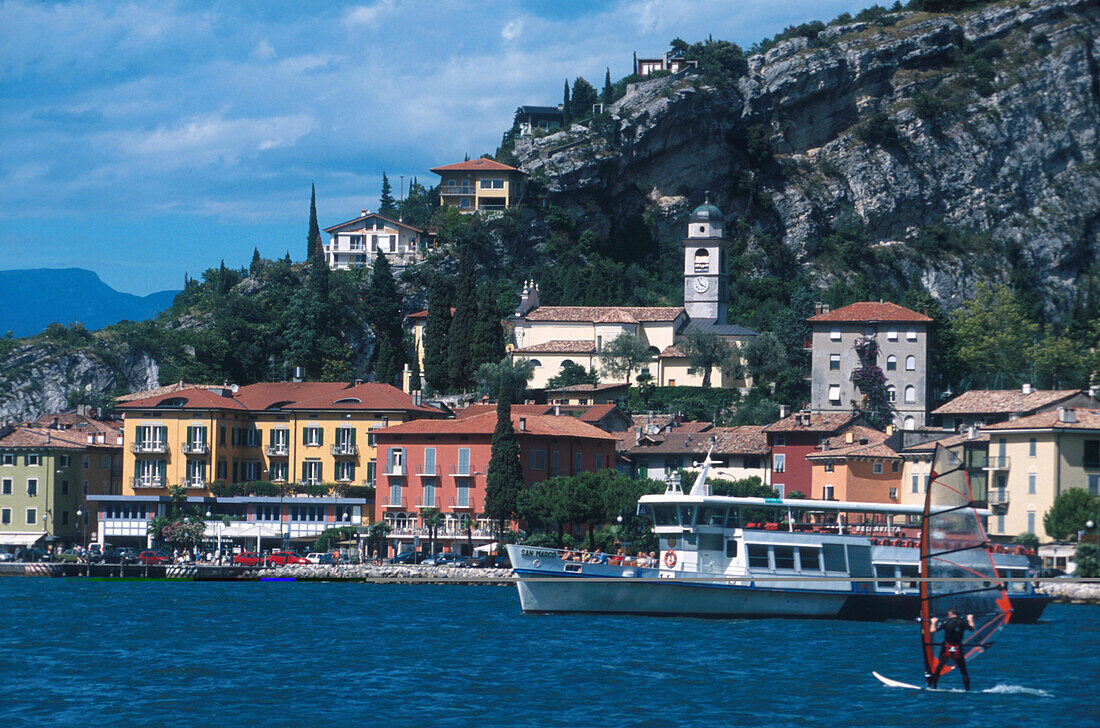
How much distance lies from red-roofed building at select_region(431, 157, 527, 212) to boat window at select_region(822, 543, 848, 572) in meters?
82.5

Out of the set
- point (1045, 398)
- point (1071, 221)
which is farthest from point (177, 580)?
point (1071, 221)

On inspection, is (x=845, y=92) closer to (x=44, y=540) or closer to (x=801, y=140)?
(x=801, y=140)

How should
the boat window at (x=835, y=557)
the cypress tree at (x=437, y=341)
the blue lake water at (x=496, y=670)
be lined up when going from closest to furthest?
the blue lake water at (x=496, y=670)
the boat window at (x=835, y=557)
the cypress tree at (x=437, y=341)

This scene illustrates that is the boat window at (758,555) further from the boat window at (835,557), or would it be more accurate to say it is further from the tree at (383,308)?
the tree at (383,308)

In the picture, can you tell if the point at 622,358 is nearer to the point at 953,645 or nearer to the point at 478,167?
the point at 478,167

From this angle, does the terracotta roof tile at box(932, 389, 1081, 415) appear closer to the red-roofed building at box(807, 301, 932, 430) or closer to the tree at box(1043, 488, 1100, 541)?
the tree at box(1043, 488, 1100, 541)

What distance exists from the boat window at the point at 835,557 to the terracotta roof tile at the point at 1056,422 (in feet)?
56.4

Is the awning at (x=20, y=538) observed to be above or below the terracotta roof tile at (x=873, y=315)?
below

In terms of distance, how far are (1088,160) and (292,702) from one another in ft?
430

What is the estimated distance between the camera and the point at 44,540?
8856 cm

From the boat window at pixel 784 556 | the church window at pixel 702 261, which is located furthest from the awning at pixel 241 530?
the church window at pixel 702 261

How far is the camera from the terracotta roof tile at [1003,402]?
7525 centimetres

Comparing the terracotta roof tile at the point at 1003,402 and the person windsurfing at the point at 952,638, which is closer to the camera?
the person windsurfing at the point at 952,638

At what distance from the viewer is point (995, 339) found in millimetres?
107875
